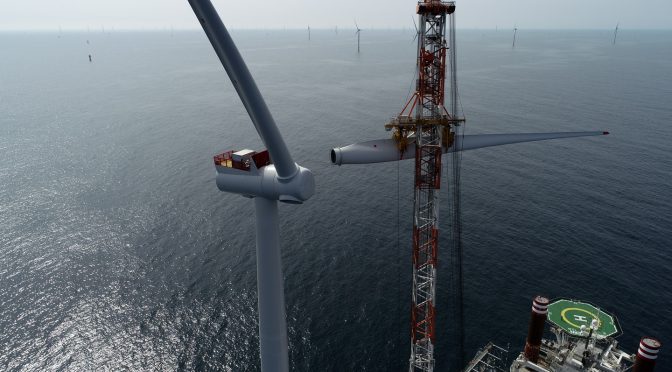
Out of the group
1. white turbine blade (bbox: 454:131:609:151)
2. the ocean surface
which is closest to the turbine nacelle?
white turbine blade (bbox: 454:131:609:151)

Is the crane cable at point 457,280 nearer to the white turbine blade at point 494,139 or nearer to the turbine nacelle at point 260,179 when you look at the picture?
the white turbine blade at point 494,139

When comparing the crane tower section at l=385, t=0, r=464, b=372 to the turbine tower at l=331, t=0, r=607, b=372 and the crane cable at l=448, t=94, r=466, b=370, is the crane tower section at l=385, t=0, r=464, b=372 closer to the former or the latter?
the turbine tower at l=331, t=0, r=607, b=372

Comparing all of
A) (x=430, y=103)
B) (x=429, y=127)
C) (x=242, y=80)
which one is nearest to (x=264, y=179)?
(x=242, y=80)

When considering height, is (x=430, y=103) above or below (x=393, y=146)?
above

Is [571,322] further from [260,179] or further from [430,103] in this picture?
[260,179]

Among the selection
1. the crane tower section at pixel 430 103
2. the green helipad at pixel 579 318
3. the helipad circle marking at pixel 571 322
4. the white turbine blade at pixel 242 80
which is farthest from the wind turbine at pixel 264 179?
the helipad circle marking at pixel 571 322

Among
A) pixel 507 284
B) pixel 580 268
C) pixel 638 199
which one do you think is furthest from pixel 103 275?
pixel 638 199
